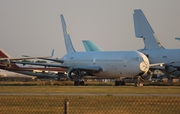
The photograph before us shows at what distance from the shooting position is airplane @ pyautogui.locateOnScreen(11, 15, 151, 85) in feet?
206

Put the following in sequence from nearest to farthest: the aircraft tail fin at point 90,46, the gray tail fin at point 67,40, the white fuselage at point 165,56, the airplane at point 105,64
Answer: the airplane at point 105,64 < the white fuselage at point 165,56 < the gray tail fin at point 67,40 < the aircraft tail fin at point 90,46

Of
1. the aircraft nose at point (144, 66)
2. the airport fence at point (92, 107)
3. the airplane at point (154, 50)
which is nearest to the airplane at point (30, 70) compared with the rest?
the airplane at point (154, 50)

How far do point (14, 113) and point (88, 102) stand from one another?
6.23 meters

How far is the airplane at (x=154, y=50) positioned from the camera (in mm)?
67875

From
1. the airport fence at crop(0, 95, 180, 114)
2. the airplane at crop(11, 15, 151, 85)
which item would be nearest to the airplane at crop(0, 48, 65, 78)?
the airplane at crop(11, 15, 151, 85)

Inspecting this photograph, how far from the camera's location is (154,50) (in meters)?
74.9

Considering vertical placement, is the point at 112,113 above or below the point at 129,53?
below

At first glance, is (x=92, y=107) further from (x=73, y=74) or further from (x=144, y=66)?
(x=73, y=74)

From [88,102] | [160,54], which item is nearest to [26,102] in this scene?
[88,102]

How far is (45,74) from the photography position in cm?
10675

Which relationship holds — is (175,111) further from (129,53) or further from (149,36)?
(149,36)

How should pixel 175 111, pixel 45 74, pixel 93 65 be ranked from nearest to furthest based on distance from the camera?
pixel 175 111, pixel 93 65, pixel 45 74

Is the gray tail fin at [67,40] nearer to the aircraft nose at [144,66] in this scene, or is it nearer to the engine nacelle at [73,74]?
the engine nacelle at [73,74]

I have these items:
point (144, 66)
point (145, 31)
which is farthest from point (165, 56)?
point (145, 31)
